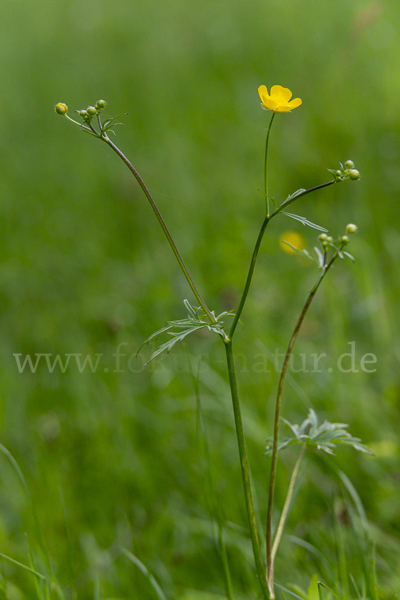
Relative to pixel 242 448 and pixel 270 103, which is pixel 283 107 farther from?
pixel 242 448

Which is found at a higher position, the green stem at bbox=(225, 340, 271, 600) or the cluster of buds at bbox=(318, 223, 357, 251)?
the cluster of buds at bbox=(318, 223, 357, 251)

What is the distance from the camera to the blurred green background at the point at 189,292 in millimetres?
1246

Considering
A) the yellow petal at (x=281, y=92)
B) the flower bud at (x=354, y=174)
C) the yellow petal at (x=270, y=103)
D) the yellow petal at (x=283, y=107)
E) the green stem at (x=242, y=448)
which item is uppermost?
the yellow petal at (x=281, y=92)

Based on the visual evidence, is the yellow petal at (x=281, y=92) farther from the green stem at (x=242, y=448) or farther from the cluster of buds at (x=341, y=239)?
the green stem at (x=242, y=448)

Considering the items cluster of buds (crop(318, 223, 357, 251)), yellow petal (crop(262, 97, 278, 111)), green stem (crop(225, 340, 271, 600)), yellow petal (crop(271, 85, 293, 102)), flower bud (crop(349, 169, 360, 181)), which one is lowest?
green stem (crop(225, 340, 271, 600))

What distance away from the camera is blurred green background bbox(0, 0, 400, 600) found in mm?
1246

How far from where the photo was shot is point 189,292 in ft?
6.91

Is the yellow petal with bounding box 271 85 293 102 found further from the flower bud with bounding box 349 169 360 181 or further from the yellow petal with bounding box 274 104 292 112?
the flower bud with bounding box 349 169 360 181

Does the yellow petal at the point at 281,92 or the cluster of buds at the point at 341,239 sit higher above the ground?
the yellow petal at the point at 281,92

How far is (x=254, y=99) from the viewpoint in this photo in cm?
346

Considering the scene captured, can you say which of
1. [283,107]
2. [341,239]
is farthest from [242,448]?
[283,107]

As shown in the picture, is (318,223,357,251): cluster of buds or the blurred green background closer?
(318,223,357,251): cluster of buds

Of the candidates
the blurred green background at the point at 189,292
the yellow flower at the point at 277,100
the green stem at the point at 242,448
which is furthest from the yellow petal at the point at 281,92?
the blurred green background at the point at 189,292

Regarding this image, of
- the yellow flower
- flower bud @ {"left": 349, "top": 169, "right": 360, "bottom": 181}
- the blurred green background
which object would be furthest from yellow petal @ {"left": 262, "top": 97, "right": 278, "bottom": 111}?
the blurred green background
